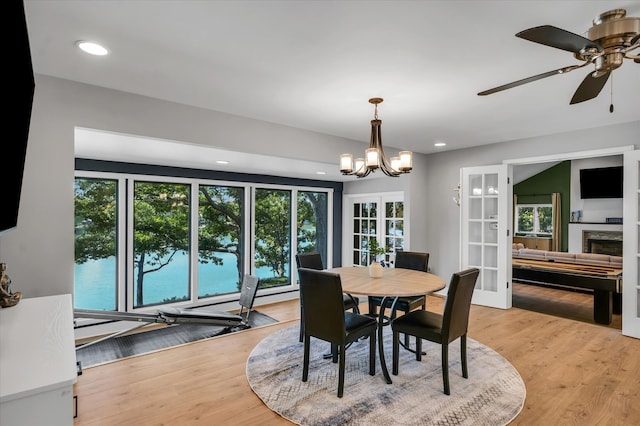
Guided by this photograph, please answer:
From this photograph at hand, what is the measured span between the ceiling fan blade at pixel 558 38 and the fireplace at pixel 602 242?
8419mm

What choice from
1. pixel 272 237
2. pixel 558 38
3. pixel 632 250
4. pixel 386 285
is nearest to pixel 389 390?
pixel 386 285

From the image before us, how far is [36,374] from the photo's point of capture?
113cm

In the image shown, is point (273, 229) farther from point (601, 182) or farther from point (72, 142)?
point (601, 182)

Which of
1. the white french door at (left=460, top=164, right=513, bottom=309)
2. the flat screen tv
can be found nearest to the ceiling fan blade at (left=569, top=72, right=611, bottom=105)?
the flat screen tv

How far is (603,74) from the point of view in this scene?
6.16 ft

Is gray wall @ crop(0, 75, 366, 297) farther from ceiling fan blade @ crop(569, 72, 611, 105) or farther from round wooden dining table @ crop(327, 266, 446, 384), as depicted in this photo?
ceiling fan blade @ crop(569, 72, 611, 105)

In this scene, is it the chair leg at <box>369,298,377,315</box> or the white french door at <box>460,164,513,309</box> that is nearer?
the chair leg at <box>369,298,377,315</box>

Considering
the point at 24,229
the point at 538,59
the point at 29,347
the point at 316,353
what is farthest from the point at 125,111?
the point at 538,59

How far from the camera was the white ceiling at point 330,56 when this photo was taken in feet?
5.87

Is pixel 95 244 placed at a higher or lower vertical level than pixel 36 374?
higher

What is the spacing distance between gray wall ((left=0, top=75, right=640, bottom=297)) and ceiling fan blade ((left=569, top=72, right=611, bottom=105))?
8.22 feet

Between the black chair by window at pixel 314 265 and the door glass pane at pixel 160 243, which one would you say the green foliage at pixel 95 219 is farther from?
the black chair by window at pixel 314 265

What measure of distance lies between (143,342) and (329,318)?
2.49 meters

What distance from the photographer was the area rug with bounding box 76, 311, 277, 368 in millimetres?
3420
